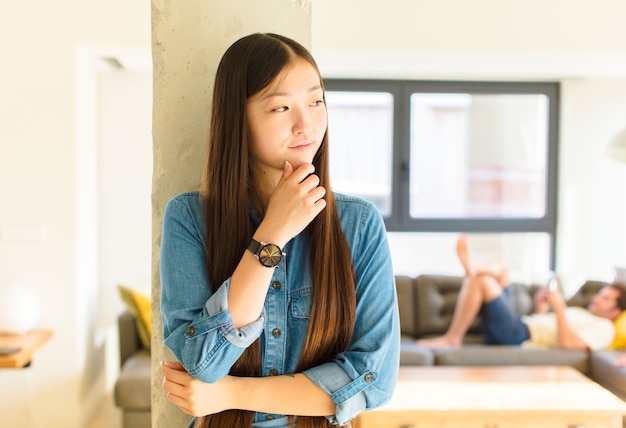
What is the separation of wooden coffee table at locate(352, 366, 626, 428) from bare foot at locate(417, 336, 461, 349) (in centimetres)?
82

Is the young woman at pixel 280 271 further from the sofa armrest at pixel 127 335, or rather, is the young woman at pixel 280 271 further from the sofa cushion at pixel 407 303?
the sofa cushion at pixel 407 303

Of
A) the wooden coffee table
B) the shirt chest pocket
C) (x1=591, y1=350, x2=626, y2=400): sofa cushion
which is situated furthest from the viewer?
(x1=591, y1=350, x2=626, y2=400): sofa cushion

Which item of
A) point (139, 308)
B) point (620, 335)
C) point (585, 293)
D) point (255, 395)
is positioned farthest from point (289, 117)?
point (585, 293)

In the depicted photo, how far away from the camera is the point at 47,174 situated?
3.89 meters

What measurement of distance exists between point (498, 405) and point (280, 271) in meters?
2.34

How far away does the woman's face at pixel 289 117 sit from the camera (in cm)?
107

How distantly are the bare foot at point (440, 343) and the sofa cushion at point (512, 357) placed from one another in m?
0.15

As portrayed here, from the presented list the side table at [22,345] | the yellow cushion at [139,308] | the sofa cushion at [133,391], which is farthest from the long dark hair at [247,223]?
the yellow cushion at [139,308]

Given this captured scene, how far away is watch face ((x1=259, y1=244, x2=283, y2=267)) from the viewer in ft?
3.31

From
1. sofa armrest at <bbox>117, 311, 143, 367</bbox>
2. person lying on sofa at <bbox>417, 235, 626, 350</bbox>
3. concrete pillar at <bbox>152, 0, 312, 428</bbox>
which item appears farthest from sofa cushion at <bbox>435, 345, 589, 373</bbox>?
concrete pillar at <bbox>152, 0, 312, 428</bbox>

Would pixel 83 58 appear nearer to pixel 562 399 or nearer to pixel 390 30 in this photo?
pixel 390 30

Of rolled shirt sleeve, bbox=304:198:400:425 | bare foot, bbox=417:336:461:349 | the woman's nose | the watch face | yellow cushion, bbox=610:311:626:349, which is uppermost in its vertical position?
the woman's nose

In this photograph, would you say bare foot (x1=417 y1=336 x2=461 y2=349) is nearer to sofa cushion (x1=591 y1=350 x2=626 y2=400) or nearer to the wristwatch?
sofa cushion (x1=591 y1=350 x2=626 y2=400)

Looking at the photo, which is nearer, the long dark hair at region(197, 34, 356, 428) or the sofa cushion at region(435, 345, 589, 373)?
the long dark hair at region(197, 34, 356, 428)
